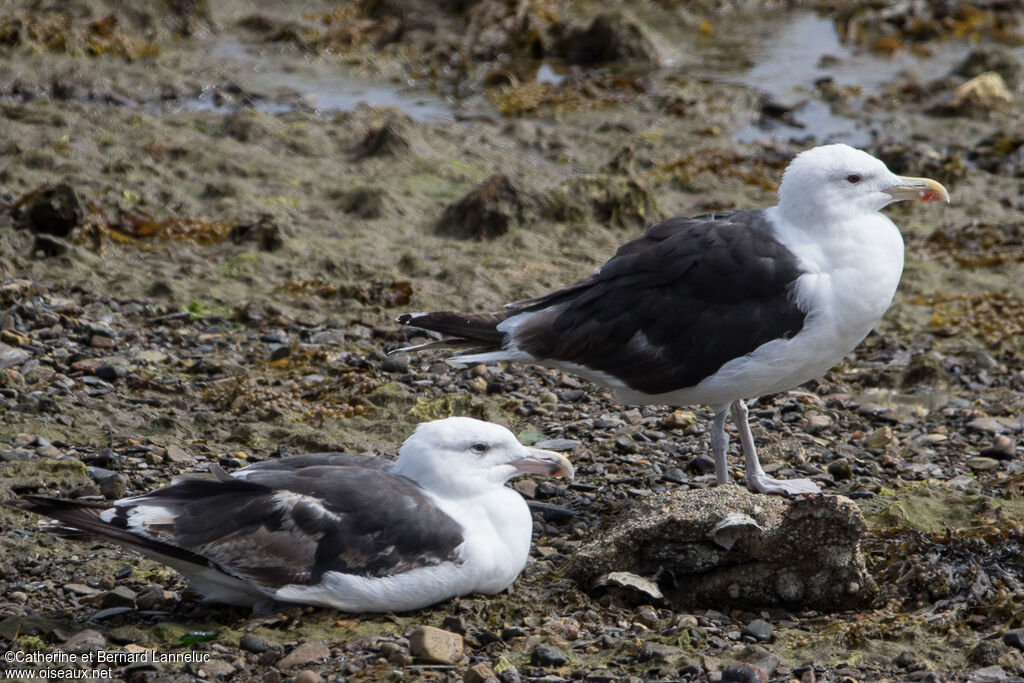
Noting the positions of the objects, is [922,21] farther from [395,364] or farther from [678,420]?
[395,364]

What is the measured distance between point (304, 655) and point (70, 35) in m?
9.88

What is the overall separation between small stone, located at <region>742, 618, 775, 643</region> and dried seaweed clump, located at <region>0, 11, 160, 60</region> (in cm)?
993

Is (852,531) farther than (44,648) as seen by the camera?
Yes

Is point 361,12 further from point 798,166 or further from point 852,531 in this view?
point 852,531

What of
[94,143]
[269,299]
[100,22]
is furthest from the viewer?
[100,22]

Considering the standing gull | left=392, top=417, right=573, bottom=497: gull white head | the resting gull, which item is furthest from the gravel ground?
the standing gull

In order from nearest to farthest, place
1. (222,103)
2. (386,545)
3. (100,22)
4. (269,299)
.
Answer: (386,545)
(269,299)
(222,103)
(100,22)

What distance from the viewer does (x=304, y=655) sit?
4543 millimetres

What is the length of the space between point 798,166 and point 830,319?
74cm

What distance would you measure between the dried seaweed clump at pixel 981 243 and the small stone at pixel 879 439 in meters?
3.22

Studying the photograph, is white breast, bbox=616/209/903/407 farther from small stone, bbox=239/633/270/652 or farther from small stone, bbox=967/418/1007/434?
small stone, bbox=239/633/270/652

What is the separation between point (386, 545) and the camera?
4.84 meters

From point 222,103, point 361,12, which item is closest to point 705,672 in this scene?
point 222,103

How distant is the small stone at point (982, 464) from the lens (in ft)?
21.3
